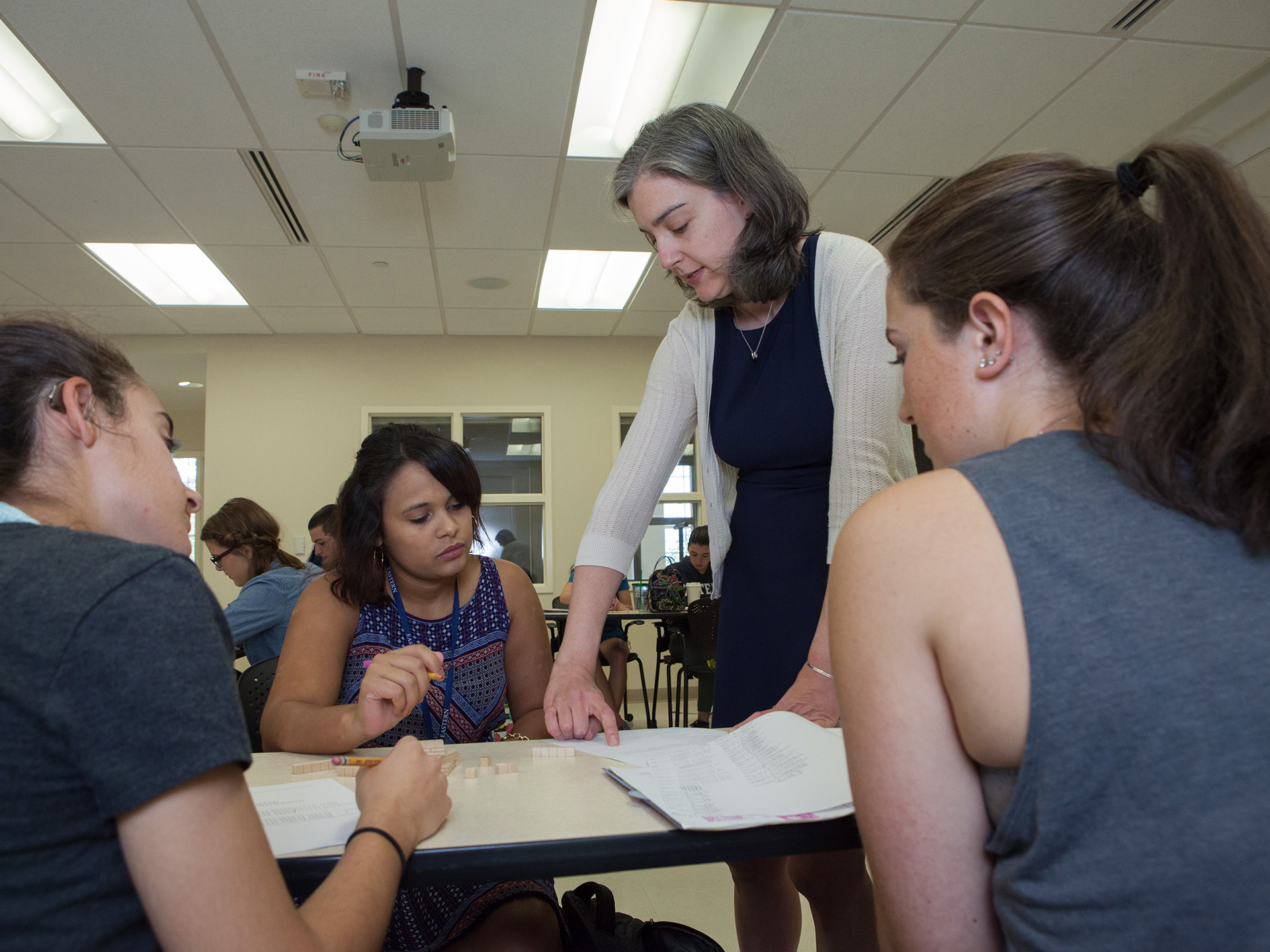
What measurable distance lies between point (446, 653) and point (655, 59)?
257 centimetres

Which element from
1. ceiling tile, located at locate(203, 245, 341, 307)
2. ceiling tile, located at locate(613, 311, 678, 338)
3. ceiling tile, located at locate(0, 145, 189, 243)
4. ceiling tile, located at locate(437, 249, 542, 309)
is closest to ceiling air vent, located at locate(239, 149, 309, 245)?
ceiling tile, located at locate(203, 245, 341, 307)

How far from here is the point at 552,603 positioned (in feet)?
21.0

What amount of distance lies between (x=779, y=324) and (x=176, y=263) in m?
4.92

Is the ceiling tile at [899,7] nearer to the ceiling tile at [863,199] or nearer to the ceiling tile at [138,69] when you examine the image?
the ceiling tile at [863,199]

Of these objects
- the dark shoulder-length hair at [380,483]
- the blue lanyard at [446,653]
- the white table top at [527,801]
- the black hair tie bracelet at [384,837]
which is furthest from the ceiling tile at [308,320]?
the black hair tie bracelet at [384,837]

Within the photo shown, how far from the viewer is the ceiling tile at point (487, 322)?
5902mm

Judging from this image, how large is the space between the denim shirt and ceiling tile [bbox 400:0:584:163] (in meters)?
1.93

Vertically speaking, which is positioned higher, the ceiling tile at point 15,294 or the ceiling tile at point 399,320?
the ceiling tile at point 399,320

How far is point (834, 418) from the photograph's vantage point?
1.27 m

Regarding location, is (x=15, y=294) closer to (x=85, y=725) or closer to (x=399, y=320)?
(x=399, y=320)

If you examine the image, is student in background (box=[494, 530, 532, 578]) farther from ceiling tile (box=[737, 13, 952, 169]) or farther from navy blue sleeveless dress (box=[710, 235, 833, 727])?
navy blue sleeveless dress (box=[710, 235, 833, 727])

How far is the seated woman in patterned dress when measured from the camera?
3.57 ft

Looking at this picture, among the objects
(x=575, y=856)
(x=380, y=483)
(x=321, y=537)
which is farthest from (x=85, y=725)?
(x=321, y=537)

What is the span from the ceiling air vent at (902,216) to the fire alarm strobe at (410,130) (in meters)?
2.18
